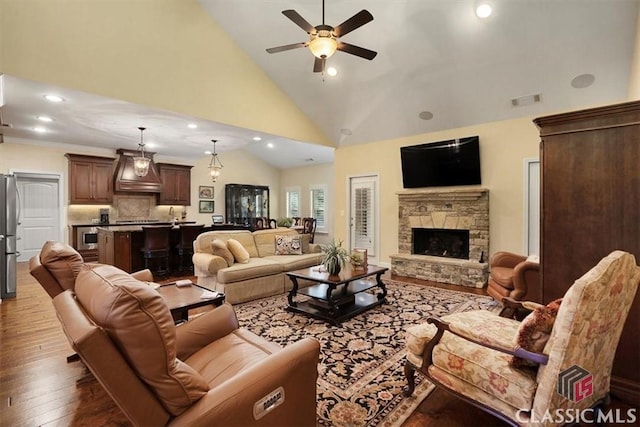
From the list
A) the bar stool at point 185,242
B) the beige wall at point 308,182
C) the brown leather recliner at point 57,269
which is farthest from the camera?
the beige wall at point 308,182

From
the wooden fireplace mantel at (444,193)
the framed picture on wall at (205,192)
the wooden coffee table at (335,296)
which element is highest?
the framed picture on wall at (205,192)

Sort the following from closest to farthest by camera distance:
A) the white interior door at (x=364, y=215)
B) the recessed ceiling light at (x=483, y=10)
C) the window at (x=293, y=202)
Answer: the recessed ceiling light at (x=483, y=10) → the white interior door at (x=364, y=215) → the window at (x=293, y=202)

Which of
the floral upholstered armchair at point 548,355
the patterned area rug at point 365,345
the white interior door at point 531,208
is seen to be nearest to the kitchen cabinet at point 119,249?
the patterned area rug at point 365,345

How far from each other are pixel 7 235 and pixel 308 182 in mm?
7765

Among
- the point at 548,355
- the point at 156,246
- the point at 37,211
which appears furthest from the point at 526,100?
the point at 37,211

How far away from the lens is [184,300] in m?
2.70

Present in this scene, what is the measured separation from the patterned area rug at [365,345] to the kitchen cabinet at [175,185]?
5.84 m

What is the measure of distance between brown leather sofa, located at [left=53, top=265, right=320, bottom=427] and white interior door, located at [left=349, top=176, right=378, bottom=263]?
5.57 meters

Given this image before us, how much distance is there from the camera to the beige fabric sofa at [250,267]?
402 cm

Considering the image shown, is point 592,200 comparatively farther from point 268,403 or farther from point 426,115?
point 426,115

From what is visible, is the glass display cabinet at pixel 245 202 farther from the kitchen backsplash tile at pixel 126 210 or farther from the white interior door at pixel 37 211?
the white interior door at pixel 37 211

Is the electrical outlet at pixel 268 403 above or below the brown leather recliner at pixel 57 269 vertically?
below

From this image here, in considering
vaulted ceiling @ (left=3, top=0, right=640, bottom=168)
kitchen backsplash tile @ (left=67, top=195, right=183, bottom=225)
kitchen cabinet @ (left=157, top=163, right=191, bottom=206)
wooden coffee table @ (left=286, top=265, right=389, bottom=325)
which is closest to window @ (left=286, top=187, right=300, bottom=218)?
kitchen cabinet @ (left=157, top=163, right=191, bottom=206)

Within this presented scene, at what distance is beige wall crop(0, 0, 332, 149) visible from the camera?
11.3 feet
